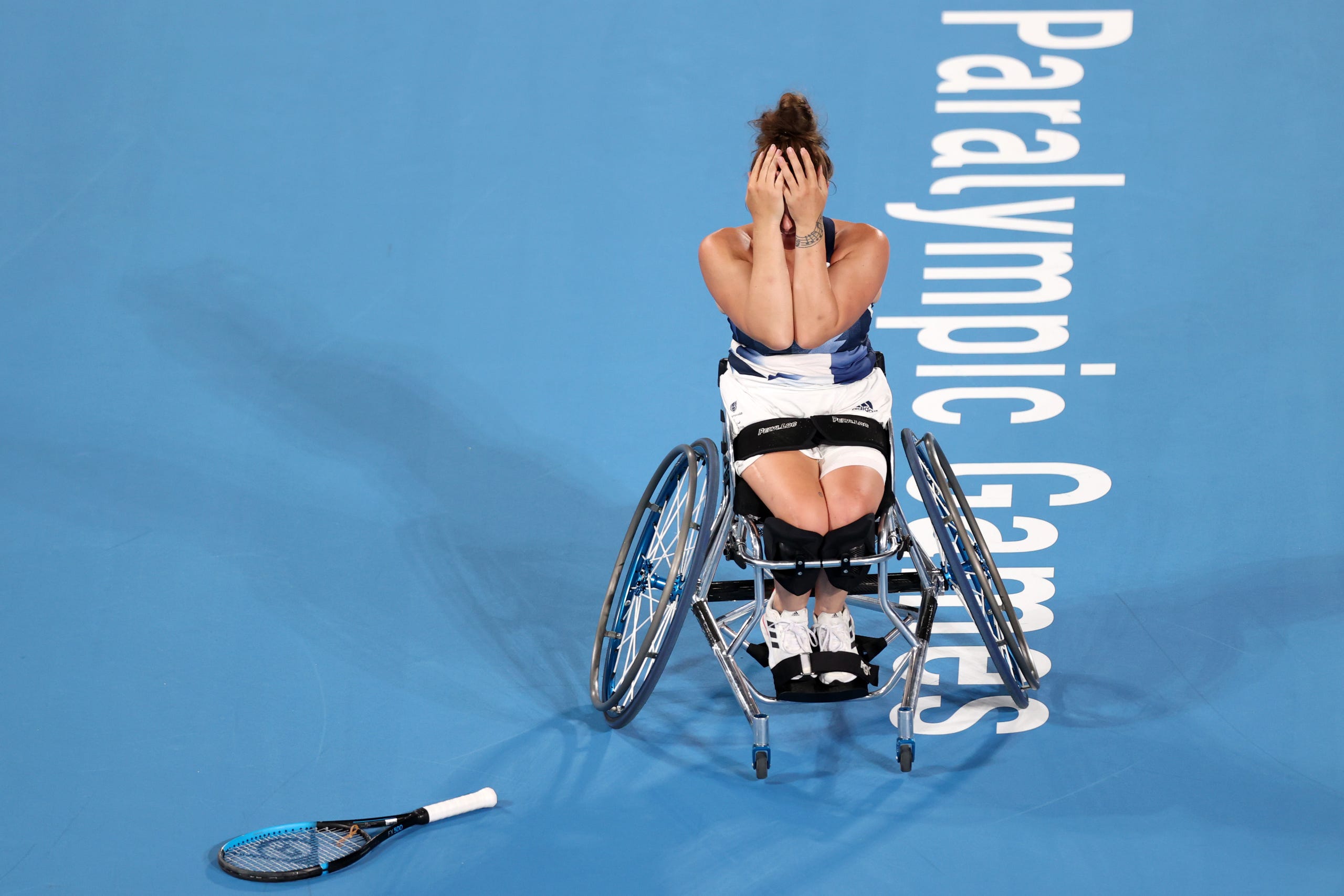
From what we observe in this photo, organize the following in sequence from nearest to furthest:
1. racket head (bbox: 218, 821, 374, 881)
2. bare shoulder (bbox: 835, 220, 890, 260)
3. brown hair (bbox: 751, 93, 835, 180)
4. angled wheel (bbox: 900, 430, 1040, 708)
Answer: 1. racket head (bbox: 218, 821, 374, 881)
2. angled wheel (bbox: 900, 430, 1040, 708)
3. brown hair (bbox: 751, 93, 835, 180)
4. bare shoulder (bbox: 835, 220, 890, 260)

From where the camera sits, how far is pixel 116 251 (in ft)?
18.7

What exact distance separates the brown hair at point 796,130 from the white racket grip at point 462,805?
1.76 metres

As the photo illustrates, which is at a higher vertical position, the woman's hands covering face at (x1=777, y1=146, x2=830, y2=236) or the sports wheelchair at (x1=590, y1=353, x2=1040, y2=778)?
the woman's hands covering face at (x1=777, y1=146, x2=830, y2=236)

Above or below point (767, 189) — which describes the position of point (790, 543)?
below

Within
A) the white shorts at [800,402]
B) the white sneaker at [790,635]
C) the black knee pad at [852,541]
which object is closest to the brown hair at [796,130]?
the white shorts at [800,402]

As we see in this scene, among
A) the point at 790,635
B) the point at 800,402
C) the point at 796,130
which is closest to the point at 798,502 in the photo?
the point at 800,402

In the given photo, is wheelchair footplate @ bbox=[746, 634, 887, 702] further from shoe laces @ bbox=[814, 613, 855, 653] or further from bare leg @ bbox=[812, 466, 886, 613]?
bare leg @ bbox=[812, 466, 886, 613]

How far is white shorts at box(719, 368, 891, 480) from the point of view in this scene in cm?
364

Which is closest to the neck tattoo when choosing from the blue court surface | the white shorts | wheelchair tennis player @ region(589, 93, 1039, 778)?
wheelchair tennis player @ region(589, 93, 1039, 778)

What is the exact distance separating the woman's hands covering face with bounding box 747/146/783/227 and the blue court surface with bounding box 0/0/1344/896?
4.65 feet

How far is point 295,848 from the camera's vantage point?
320 cm

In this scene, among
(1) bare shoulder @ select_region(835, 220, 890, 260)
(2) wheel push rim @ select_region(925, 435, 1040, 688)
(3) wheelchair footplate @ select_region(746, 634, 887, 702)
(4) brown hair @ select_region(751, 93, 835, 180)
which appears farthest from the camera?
(1) bare shoulder @ select_region(835, 220, 890, 260)

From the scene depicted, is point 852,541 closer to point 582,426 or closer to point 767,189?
point 767,189

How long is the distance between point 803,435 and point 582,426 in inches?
69.8
